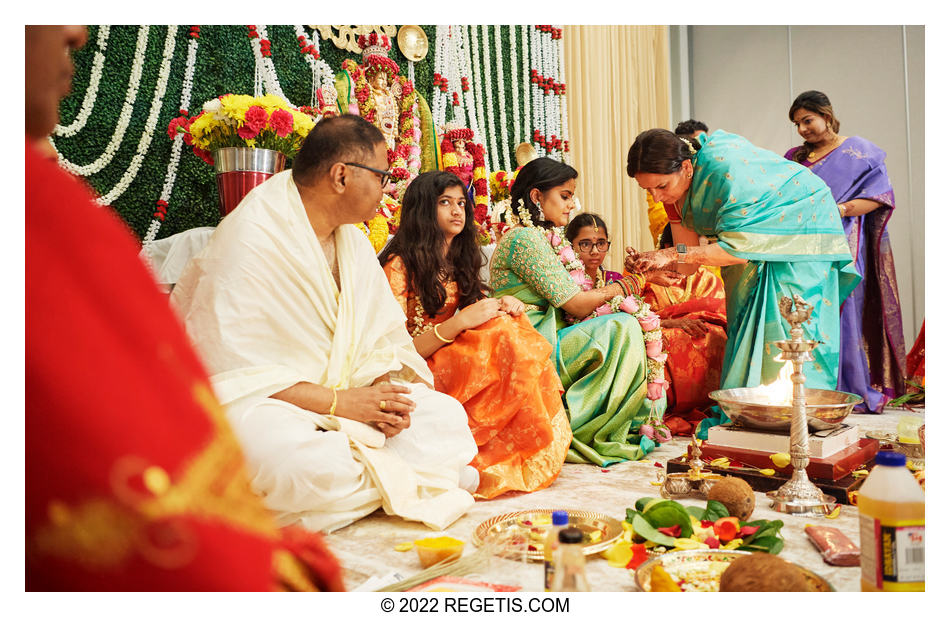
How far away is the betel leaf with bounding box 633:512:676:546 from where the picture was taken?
1.83 meters

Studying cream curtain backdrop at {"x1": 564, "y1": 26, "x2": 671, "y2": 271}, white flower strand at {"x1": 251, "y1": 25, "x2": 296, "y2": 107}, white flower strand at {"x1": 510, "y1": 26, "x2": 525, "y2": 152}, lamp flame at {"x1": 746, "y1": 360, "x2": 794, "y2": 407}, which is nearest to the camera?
lamp flame at {"x1": 746, "y1": 360, "x2": 794, "y2": 407}

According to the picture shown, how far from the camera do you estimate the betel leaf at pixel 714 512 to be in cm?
194

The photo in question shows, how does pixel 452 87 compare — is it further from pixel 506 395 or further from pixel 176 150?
pixel 506 395

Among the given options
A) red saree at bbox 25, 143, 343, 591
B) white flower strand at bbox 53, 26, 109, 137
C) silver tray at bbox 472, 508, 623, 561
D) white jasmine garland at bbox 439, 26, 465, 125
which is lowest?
silver tray at bbox 472, 508, 623, 561

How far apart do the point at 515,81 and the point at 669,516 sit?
432cm

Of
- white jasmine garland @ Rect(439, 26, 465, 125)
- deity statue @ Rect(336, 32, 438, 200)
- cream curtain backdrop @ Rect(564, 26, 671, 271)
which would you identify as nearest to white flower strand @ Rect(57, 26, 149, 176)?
deity statue @ Rect(336, 32, 438, 200)

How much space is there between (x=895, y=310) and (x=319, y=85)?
4079mm

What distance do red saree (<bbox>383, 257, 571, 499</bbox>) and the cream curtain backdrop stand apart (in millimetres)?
3739

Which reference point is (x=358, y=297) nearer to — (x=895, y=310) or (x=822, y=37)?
(x=895, y=310)

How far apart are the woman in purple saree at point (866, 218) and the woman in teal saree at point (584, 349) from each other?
1997 mm

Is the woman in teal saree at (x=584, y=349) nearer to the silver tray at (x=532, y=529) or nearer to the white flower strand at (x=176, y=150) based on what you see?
the silver tray at (x=532, y=529)

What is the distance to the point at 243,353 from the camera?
203 cm

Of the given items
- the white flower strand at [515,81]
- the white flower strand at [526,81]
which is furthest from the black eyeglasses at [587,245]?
the white flower strand at [526,81]

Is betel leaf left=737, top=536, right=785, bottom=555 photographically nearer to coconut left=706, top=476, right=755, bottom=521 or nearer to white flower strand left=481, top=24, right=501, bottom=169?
coconut left=706, top=476, right=755, bottom=521
